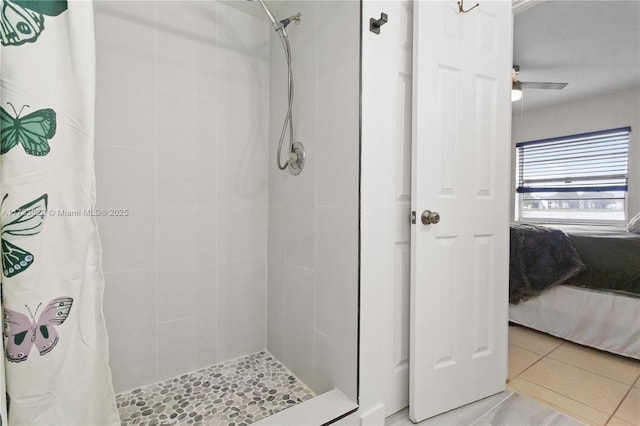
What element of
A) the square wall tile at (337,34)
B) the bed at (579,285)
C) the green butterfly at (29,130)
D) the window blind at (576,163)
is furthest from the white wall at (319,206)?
the window blind at (576,163)

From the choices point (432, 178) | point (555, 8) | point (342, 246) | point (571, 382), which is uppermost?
point (555, 8)

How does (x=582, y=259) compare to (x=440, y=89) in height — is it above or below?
below

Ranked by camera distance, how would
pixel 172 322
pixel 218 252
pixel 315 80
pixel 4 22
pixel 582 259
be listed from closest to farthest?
pixel 4 22, pixel 315 80, pixel 172 322, pixel 218 252, pixel 582 259

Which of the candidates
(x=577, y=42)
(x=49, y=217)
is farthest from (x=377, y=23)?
(x=577, y=42)

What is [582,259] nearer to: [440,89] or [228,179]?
[440,89]

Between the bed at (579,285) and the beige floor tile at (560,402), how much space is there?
75 centimetres

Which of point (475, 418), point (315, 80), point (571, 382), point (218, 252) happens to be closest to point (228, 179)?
point (218, 252)

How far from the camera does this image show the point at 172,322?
4.96 ft

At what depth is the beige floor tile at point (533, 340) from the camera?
1.94 m

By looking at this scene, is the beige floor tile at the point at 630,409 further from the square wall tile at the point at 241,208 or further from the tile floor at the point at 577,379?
the square wall tile at the point at 241,208

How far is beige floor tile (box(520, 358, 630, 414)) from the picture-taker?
1.42 metres

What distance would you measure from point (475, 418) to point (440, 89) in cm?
144

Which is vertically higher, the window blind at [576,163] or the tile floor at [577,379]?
the window blind at [576,163]

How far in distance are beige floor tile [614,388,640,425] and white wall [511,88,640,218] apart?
329 centimetres
